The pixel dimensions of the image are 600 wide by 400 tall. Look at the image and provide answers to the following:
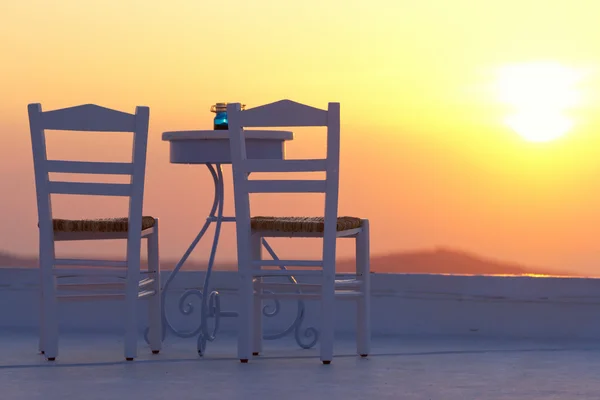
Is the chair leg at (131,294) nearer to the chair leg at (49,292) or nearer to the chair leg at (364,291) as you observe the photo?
the chair leg at (49,292)

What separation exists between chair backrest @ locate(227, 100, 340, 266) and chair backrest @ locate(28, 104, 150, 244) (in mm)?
297

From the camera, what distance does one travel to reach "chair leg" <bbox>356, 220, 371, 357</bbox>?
3.61 meters

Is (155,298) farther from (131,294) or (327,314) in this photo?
(327,314)

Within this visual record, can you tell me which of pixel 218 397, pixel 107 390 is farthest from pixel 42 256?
pixel 218 397

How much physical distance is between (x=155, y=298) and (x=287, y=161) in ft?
2.39

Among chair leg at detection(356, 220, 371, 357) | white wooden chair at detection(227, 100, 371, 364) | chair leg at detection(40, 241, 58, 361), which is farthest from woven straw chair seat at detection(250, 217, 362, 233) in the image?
chair leg at detection(40, 241, 58, 361)

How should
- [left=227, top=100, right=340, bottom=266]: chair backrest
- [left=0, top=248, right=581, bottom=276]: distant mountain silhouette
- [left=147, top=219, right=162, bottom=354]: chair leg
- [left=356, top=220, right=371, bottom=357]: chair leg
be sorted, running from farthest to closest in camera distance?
[left=0, top=248, right=581, bottom=276]: distant mountain silhouette < [left=147, top=219, right=162, bottom=354]: chair leg < [left=356, top=220, right=371, bottom=357]: chair leg < [left=227, top=100, right=340, bottom=266]: chair backrest

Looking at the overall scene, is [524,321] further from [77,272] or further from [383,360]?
[77,272]

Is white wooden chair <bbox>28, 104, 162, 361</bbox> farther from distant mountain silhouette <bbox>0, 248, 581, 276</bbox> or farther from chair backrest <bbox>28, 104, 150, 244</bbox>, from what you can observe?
distant mountain silhouette <bbox>0, 248, 581, 276</bbox>

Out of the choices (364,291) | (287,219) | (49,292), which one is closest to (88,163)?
(49,292)

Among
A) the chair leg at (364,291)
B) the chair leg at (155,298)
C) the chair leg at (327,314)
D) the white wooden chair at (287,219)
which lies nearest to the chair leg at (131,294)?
the chair leg at (155,298)

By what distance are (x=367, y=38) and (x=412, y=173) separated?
35.3 inches

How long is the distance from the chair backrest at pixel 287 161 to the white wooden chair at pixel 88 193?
0.98 ft

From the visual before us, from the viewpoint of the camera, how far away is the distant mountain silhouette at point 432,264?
4.52 m
